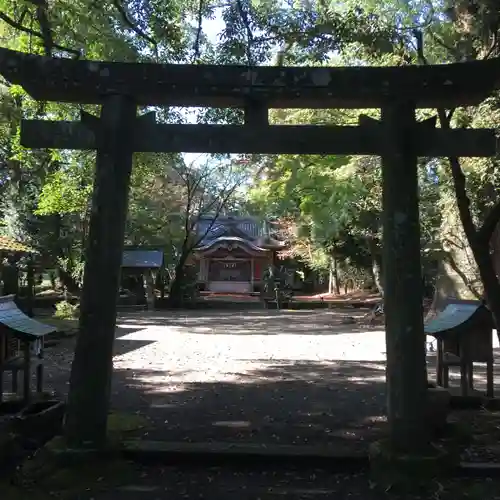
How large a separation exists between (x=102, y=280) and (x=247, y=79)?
216 centimetres

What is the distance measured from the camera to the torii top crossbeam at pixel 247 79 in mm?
5129

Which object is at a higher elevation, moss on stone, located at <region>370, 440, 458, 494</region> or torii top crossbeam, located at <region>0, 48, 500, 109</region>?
torii top crossbeam, located at <region>0, 48, 500, 109</region>

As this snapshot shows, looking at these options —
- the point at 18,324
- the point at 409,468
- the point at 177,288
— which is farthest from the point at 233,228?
the point at 409,468

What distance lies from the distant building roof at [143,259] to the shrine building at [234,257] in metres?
8.35

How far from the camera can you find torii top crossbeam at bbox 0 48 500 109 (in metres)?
5.13

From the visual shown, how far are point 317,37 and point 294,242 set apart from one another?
26.9 metres

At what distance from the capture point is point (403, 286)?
4996 millimetres

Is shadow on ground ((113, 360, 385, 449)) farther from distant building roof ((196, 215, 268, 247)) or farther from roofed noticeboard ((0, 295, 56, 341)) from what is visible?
distant building roof ((196, 215, 268, 247))

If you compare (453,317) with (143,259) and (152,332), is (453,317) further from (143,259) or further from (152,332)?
(143,259)

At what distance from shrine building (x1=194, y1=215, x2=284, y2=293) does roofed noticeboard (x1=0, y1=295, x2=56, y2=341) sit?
3202cm

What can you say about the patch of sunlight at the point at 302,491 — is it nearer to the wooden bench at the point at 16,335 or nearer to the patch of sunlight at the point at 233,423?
the patch of sunlight at the point at 233,423

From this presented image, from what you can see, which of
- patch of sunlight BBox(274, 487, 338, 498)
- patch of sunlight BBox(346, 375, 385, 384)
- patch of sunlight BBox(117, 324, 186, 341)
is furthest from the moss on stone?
patch of sunlight BBox(117, 324, 186, 341)

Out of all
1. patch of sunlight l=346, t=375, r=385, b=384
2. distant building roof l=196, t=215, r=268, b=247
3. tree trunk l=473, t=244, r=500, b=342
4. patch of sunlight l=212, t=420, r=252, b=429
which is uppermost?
distant building roof l=196, t=215, r=268, b=247

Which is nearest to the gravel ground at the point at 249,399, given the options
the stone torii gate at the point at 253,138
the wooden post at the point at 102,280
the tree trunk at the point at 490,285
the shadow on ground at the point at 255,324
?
the wooden post at the point at 102,280
